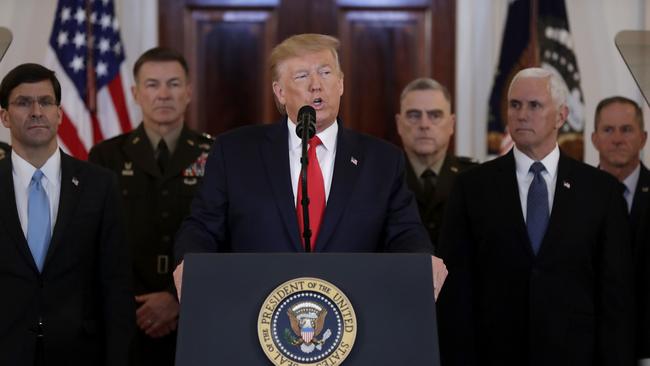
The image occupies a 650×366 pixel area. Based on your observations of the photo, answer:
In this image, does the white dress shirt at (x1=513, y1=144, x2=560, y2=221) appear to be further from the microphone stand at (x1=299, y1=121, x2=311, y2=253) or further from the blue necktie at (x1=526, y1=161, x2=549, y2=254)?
the microphone stand at (x1=299, y1=121, x2=311, y2=253)

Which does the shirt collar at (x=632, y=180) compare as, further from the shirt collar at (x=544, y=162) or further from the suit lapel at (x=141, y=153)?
the suit lapel at (x=141, y=153)

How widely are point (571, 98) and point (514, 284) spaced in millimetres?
2406

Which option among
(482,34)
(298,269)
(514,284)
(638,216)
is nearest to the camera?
(298,269)

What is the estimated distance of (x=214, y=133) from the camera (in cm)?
646

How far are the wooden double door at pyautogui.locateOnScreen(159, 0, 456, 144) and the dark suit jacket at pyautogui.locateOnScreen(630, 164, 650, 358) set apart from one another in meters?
2.21

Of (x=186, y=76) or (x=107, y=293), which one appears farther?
(x=186, y=76)

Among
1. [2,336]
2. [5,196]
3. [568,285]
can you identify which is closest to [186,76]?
[5,196]

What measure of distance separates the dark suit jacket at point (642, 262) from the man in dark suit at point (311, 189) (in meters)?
1.20

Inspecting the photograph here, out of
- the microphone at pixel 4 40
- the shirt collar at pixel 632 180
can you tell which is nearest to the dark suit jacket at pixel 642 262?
the shirt collar at pixel 632 180

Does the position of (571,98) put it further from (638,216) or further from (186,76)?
(186,76)

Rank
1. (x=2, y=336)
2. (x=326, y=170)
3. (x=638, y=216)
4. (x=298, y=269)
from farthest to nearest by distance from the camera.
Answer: (x=638, y=216) → (x=2, y=336) → (x=326, y=170) → (x=298, y=269)

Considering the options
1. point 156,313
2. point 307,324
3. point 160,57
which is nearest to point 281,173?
point 307,324

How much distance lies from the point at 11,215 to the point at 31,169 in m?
0.18

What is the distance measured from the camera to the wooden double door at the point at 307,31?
21.3ft
